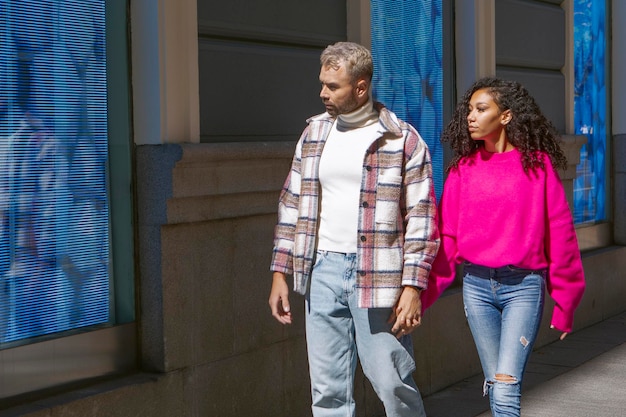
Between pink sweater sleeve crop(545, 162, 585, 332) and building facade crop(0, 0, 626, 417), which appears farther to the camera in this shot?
building facade crop(0, 0, 626, 417)

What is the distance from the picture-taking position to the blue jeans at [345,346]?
14.0 ft

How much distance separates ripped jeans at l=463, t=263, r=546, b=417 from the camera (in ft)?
14.8

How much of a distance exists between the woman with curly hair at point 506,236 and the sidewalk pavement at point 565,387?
6.72 feet

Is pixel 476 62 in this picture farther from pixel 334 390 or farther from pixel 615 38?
pixel 334 390

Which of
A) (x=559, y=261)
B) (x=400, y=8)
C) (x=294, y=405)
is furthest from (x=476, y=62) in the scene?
(x=559, y=261)

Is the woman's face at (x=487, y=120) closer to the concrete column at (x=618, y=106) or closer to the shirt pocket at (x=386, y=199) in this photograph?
the shirt pocket at (x=386, y=199)

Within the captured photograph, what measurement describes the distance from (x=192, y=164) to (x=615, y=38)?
673 cm

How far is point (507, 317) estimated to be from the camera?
180 inches

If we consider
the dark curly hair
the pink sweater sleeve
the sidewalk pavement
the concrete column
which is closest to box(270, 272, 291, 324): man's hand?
the dark curly hair

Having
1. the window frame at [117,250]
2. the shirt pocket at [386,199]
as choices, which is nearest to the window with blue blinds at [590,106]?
the window frame at [117,250]

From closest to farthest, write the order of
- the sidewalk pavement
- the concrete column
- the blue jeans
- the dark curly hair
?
the blue jeans < the dark curly hair < the sidewalk pavement < the concrete column

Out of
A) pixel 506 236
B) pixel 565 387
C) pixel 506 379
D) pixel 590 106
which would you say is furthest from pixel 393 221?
pixel 590 106

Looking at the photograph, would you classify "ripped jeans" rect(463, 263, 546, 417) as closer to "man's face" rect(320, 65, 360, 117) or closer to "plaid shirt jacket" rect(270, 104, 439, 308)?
"plaid shirt jacket" rect(270, 104, 439, 308)

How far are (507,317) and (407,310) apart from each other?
548 mm
